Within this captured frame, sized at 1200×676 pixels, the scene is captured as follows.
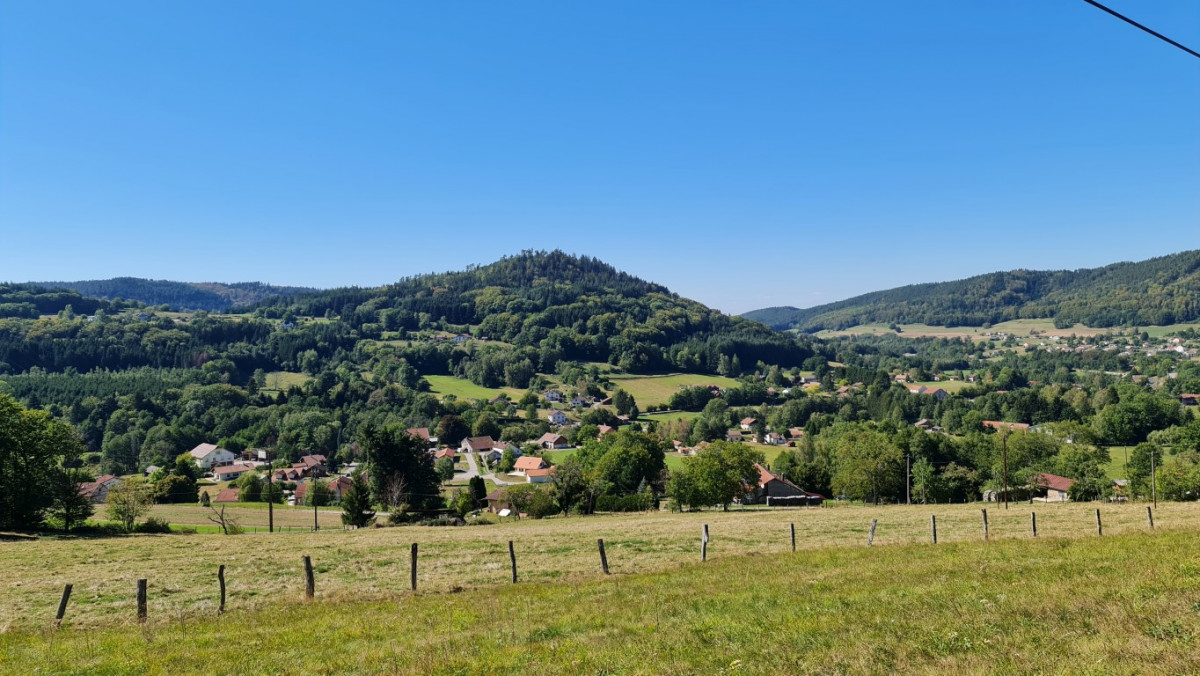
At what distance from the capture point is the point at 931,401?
152375mm

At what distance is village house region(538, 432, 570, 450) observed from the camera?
130 m

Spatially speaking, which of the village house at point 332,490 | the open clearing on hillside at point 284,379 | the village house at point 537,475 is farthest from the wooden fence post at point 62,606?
the open clearing on hillside at point 284,379

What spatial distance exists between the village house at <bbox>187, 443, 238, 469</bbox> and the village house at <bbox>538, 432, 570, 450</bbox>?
6130 centimetres

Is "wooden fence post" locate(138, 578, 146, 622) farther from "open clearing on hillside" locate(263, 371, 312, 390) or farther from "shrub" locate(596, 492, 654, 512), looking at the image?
"open clearing on hillside" locate(263, 371, 312, 390)

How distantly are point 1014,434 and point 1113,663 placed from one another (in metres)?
97.2

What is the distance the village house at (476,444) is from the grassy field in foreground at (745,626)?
4451 inches

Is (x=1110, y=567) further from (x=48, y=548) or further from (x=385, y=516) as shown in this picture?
(x=385, y=516)

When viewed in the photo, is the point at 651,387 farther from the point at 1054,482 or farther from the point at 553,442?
the point at 1054,482

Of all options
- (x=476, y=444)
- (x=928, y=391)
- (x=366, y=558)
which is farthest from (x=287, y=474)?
(x=928, y=391)

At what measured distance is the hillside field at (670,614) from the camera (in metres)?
8.89

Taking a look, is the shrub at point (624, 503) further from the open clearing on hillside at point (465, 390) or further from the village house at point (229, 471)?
the open clearing on hillside at point (465, 390)

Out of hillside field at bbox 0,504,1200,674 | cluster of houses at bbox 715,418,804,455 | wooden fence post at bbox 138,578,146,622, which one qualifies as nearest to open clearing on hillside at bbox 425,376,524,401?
cluster of houses at bbox 715,418,804,455

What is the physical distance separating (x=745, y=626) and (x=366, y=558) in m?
20.8

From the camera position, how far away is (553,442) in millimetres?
131125
